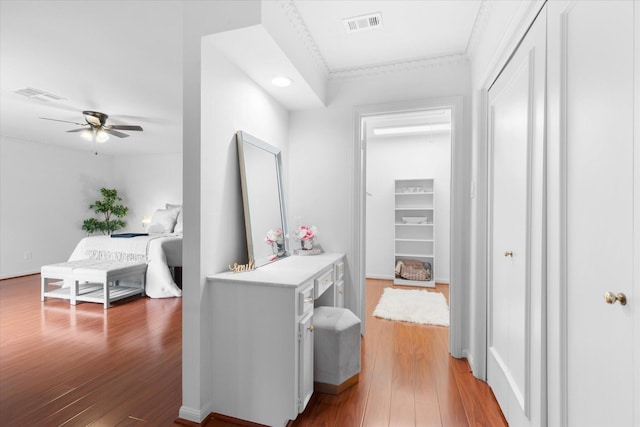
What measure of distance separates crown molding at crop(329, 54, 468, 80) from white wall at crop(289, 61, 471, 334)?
3 centimetres

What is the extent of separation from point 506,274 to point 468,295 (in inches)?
30.8

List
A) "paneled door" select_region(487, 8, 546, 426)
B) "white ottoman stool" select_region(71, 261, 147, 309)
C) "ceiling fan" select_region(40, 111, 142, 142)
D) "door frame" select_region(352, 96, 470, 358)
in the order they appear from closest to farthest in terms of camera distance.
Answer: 1. "paneled door" select_region(487, 8, 546, 426)
2. "door frame" select_region(352, 96, 470, 358)
3. "white ottoman stool" select_region(71, 261, 147, 309)
4. "ceiling fan" select_region(40, 111, 142, 142)

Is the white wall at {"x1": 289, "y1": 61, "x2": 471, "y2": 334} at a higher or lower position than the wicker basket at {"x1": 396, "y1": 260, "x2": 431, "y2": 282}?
higher

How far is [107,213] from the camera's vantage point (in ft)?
23.2

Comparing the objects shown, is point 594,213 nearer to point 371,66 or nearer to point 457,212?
point 457,212

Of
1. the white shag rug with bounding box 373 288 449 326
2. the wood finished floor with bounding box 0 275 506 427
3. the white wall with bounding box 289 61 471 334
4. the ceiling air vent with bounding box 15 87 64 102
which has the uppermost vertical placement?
the ceiling air vent with bounding box 15 87 64 102

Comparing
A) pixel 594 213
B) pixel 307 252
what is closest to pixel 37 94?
pixel 307 252

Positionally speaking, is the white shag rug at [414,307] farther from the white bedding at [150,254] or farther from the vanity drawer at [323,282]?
the white bedding at [150,254]

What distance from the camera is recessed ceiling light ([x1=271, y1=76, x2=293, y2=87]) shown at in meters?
2.30

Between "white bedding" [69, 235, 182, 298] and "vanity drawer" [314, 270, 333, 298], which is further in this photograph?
"white bedding" [69, 235, 182, 298]

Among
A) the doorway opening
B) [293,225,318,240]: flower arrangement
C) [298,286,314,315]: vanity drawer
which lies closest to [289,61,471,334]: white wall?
[293,225,318,240]: flower arrangement

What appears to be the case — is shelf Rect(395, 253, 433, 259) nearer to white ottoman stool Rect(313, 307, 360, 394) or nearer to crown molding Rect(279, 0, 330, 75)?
white ottoman stool Rect(313, 307, 360, 394)

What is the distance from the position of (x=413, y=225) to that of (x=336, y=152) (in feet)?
9.52

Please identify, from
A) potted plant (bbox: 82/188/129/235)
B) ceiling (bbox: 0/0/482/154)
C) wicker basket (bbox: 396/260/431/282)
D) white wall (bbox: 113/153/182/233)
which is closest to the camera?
ceiling (bbox: 0/0/482/154)
